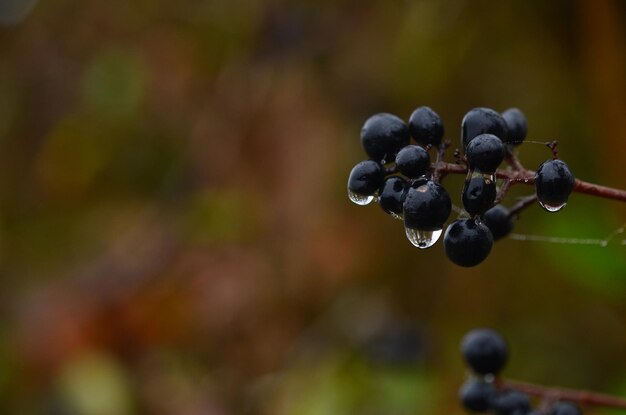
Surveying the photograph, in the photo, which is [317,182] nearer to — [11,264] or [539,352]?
[539,352]

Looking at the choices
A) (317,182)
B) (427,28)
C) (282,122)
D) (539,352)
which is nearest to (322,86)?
(282,122)

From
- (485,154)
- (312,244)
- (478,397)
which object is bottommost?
(312,244)

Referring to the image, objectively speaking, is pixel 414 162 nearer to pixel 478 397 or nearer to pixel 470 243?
pixel 470 243

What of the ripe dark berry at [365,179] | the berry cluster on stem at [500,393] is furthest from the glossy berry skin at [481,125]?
the berry cluster on stem at [500,393]

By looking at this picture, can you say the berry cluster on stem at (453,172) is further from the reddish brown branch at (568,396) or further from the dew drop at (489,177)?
the reddish brown branch at (568,396)

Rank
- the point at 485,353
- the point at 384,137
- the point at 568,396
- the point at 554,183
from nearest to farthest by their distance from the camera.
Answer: the point at 554,183 < the point at 384,137 < the point at 568,396 < the point at 485,353

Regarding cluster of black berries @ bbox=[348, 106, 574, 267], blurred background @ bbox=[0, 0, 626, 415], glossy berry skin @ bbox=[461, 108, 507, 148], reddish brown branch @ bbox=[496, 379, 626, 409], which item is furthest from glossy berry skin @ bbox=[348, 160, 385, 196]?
blurred background @ bbox=[0, 0, 626, 415]

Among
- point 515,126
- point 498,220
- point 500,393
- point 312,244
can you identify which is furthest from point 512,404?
point 312,244
